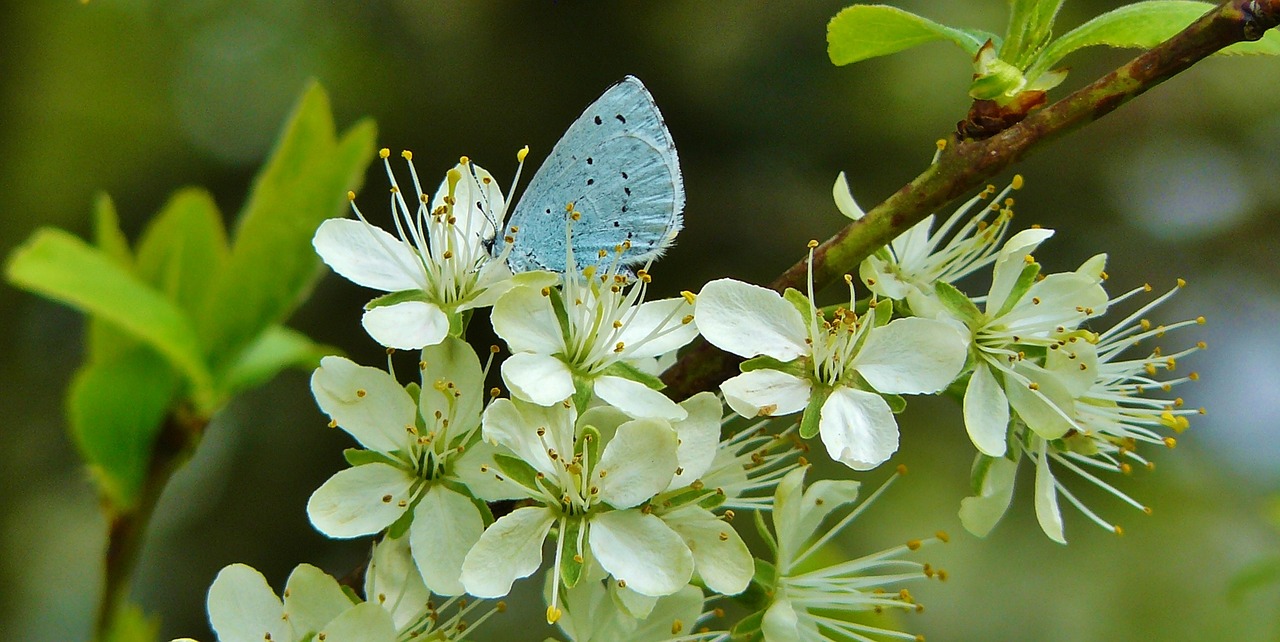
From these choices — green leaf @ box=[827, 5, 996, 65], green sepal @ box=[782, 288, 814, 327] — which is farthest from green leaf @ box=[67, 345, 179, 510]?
green leaf @ box=[827, 5, 996, 65]

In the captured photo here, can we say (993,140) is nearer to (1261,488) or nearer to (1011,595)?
(1011,595)

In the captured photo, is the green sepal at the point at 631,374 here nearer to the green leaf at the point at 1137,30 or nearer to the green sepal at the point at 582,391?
the green sepal at the point at 582,391

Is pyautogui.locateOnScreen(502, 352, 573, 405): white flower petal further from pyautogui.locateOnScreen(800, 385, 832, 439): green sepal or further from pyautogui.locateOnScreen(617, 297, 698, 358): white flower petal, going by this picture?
pyautogui.locateOnScreen(800, 385, 832, 439): green sepal

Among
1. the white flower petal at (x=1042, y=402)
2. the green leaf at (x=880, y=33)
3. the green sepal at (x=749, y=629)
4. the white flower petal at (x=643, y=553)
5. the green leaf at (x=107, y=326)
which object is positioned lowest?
the green sepal at (x=749, y=629)

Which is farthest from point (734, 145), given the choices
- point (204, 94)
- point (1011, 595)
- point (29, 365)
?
point (29, 365)

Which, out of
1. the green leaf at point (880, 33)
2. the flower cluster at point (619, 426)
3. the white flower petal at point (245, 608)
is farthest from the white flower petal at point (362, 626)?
the green leaf at point (880, 33)

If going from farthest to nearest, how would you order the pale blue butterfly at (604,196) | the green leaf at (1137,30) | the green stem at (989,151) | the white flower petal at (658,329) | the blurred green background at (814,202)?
1. the blurred green background at (814,202)
2. the pale blue butterfly at (604,196)
3. the white flower petal at (658,329)
4. the green leaf at (1137,30)
5. the green stem at (989,151)
